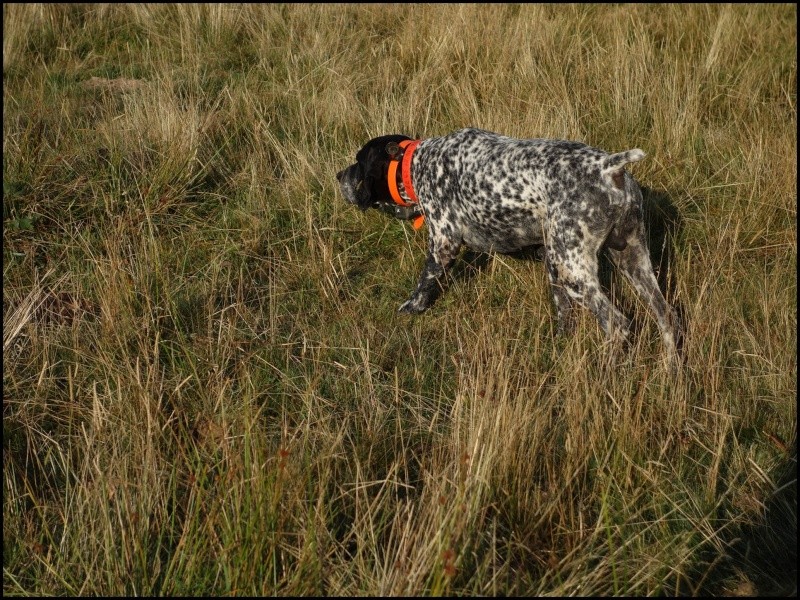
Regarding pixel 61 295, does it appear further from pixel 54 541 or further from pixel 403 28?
pixel 403 28

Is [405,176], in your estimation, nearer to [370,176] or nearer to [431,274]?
[370,176]

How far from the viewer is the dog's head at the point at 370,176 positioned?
4.84 m

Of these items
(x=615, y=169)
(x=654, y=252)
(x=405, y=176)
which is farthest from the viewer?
(x=654, y=252)

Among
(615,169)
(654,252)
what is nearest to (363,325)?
(615,169)

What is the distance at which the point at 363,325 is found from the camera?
4.41 metres

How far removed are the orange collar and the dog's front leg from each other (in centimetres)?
25

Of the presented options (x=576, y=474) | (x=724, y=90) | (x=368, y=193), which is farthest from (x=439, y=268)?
(x=724, y=90)

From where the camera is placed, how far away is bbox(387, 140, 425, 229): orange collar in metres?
4.79

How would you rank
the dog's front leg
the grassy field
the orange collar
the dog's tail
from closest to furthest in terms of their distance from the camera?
the grassy field, the dog's tail, the dog's front leg, the orange collar

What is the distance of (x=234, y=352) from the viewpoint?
12.5 feet

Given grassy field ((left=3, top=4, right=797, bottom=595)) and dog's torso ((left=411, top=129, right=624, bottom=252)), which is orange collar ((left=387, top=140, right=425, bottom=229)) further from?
grassy field ((left=3, top=4, right=797, bottom=595))

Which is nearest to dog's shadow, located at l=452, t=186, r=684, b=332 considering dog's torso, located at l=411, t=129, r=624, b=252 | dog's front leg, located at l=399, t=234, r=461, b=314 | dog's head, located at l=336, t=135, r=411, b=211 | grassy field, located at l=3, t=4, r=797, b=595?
grassy field, located at l=3, t=4, r=797, b=595

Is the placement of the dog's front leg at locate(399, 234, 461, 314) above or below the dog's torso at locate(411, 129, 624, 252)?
below

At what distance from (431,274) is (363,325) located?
520mm
